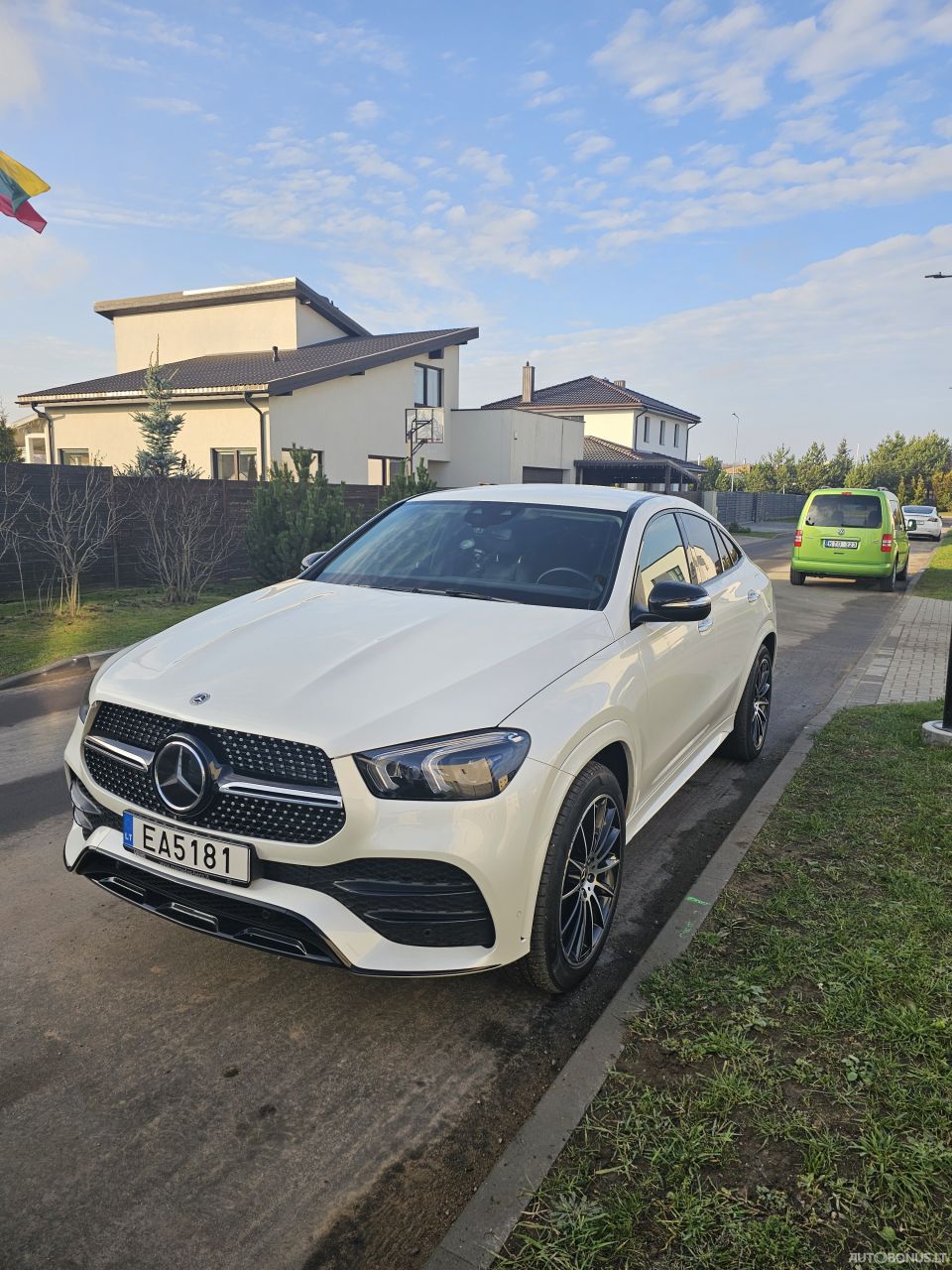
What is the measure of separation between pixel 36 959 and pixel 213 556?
12.6m

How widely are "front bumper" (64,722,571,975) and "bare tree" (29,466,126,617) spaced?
34.2 feet

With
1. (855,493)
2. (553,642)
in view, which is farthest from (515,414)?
(553,642)

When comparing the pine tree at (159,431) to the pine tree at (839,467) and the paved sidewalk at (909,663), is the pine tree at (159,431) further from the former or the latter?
the pine tree at (839,467)

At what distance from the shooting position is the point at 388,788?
100.0 inches

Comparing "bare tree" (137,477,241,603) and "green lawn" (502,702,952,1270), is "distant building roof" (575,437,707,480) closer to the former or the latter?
"bare tree" (137,477,241,603)

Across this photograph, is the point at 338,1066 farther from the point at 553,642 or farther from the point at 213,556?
the point at 213,556

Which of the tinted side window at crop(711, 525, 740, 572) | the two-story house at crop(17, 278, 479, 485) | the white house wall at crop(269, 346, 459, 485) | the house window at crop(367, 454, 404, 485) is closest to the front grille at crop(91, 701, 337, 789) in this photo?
the tinted side window at crop(711, 525, 740, 572)

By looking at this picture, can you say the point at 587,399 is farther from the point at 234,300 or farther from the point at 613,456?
the point at 234,300

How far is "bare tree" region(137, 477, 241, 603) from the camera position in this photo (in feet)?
45.5

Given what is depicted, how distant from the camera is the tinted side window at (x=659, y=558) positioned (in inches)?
152

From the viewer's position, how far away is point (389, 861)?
100 inches

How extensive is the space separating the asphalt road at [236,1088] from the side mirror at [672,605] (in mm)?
1256

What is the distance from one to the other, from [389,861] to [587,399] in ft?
157

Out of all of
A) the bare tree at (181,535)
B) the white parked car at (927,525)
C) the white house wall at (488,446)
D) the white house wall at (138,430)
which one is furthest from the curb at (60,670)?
the white parked car at (927,525)
